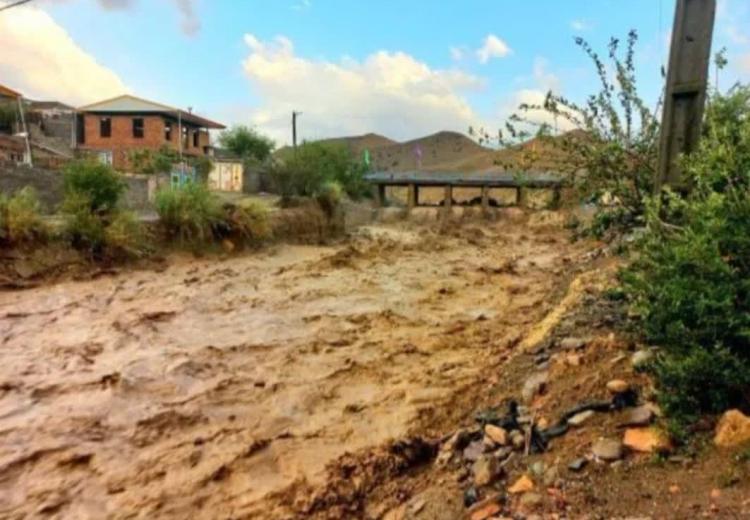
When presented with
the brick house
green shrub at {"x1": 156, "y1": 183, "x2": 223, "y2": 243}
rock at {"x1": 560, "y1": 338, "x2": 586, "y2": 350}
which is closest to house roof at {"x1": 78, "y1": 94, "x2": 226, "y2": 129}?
the brick house

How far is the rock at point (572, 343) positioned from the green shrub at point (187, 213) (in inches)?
424

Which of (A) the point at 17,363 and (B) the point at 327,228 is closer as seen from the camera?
(A) the point at 17,363

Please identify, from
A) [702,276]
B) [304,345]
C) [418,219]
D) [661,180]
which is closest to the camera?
[702,276]

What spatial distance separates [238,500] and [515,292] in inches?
309

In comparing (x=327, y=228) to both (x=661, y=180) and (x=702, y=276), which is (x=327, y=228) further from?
(x=702, y=276)

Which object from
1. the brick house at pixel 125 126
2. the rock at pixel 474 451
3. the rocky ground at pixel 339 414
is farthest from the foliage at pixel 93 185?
the brick house at pixel 125 126

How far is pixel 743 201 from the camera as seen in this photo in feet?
9.45

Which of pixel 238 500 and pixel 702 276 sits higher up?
pixel 702 276

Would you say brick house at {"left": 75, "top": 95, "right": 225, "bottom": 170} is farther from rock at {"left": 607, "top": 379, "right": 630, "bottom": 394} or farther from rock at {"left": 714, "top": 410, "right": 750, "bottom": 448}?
rock at {"left": 714, "top": 410, "right": 750, "bottom": 448}

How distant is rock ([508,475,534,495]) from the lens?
9.23 feet

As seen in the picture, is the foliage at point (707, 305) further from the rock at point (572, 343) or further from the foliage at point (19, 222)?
the foliage at point (19, 222)

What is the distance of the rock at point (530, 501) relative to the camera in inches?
104

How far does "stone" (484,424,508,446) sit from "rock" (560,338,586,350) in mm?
1229

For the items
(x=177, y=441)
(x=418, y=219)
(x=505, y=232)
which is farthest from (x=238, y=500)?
(x=418, y=219)
